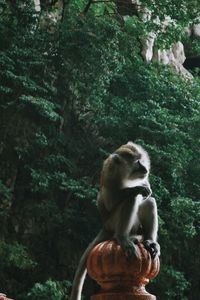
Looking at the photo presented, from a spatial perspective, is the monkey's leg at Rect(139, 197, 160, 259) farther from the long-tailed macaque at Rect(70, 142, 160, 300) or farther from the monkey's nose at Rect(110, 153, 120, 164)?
the monkey's nose at Rect(110, 153, 120, 164)

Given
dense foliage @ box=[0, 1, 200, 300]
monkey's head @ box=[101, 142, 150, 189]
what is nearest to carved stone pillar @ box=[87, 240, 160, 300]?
monkey's head @ box=[101, 142, 150, 189]

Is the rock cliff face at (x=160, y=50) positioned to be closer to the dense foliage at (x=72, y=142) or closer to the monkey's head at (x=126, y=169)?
the dense foliage at (x=72, y=142)

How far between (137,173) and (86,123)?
7468 mm

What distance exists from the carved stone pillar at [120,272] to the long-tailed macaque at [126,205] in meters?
0.29

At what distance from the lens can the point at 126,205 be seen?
7.66ft

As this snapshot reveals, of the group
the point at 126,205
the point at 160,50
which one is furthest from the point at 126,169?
the point at 160,50

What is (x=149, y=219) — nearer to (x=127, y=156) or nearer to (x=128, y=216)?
(x=128, y=216)

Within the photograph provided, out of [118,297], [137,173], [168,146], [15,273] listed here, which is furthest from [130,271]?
[168,146]

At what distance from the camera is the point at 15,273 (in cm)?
822

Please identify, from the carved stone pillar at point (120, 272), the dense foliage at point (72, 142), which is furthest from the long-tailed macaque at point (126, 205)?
the dense foliage at point (72, 142)

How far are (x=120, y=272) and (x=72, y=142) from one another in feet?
26.1

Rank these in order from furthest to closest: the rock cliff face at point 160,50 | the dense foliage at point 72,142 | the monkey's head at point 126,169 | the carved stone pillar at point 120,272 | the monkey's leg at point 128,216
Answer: the rock cliff face at point 160,50 < the dense foliage at point 72,142 < the monkey's head at point 126,169 < the monkey's leg at point 128,216 < the carved stone pillar at point 120,272

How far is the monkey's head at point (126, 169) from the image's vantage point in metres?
2.70

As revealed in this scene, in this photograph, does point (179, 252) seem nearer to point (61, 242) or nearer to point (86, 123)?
point (61, 242)
